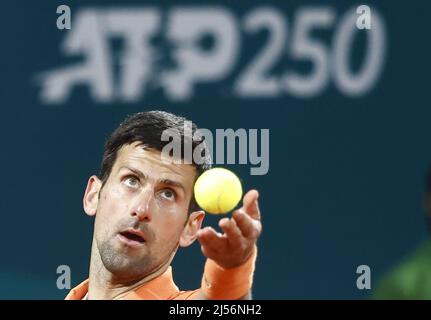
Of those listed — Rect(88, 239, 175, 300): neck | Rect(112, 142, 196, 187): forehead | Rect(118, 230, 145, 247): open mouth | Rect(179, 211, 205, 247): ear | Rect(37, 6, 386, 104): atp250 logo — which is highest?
Rect(37, 6, 386, 104): atp250 logo

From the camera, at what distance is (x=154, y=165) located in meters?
4.39

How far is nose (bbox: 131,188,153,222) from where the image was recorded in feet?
14.1

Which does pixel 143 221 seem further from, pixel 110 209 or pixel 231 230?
pixel 231 230

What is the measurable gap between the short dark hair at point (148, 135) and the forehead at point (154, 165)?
2cm

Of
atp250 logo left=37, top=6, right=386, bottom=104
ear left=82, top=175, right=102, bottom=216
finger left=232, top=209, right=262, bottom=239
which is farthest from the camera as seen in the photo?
atp250 logo left=37, top=6, right=386, bottom=104

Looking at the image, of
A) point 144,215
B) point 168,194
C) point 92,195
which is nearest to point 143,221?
point 144,215

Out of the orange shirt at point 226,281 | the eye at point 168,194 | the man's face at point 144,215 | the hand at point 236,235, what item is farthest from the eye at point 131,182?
the hand at point 236,235

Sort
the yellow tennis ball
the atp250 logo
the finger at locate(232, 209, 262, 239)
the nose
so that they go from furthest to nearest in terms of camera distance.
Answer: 1. the atp250 logo
2. the nose
3. the yellow tennis ball
4. the finger at locate(232, 209, 262, 239)

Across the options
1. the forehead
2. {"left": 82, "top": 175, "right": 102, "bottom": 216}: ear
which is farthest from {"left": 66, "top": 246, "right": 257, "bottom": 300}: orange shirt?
{"left": 82, "top": 175, "right": 102, "bottom": 216}: ear

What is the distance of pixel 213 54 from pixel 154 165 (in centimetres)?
73

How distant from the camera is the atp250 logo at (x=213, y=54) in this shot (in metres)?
4.84

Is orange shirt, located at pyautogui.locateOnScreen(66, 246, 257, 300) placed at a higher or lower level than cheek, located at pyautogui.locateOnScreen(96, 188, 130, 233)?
lower

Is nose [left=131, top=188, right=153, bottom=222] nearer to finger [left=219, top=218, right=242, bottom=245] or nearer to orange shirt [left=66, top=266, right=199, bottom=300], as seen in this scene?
orange shirt [left=66, top=266, right=199, bottom=300]

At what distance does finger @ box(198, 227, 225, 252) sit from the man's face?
0.67m
